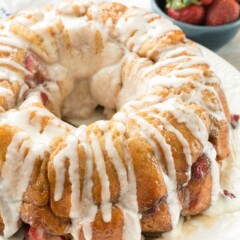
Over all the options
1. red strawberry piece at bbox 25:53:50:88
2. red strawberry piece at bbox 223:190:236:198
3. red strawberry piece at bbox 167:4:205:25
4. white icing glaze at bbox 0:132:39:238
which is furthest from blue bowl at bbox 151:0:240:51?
white icing glaze at bbox 0:132:39:238

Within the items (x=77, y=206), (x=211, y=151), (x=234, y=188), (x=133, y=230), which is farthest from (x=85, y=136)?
(x=234, y=188)

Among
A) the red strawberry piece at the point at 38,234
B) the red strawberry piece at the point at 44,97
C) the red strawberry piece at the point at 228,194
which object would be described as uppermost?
the red strawberry piece at the point at 44,97

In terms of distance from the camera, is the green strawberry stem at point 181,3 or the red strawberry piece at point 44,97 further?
the green strawberry stem at point 181,3

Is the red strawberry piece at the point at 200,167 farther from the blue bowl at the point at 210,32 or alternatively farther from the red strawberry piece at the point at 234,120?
the blue bowl at the point at 210,32

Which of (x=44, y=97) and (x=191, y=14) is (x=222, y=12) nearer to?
(x=191, y=14)

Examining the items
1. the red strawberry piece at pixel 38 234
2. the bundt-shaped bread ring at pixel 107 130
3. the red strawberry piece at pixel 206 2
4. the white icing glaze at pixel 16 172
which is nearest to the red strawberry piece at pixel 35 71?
the bundt-shaped bread ring at pixel 107 130

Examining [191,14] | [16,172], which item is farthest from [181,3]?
[16,172]
